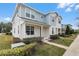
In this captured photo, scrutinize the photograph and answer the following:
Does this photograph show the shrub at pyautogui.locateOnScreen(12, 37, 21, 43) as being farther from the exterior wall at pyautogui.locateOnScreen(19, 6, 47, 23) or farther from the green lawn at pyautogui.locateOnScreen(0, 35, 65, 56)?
the exterior wall at pyautogui.locateOnScreen(19, 6, 47, 23)

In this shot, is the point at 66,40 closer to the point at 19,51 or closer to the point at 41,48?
the point at 41,48

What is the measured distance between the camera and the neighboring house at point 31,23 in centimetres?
324

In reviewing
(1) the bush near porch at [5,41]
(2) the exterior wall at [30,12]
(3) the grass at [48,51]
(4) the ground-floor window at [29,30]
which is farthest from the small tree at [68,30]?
(1) the bush near porch at [5,41]

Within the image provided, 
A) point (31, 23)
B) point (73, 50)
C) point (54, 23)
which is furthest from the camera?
point (54, 23)

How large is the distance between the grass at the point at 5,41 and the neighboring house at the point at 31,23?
13 cm

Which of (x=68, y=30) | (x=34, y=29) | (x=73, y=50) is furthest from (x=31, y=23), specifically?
(x=73, y=50)

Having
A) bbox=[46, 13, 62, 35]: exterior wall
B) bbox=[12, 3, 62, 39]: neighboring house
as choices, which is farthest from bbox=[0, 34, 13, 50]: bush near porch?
bbox=[46, 13, 62, 35]: exterior wall

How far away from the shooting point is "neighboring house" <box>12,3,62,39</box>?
127 inches

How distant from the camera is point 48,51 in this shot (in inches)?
126

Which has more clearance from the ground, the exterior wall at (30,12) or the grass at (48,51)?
the exterior wall at (30,12)

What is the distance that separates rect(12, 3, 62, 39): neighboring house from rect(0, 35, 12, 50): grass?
127 mm

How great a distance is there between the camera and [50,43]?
3268 millimetres

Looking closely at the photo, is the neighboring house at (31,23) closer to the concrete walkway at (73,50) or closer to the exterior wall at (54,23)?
the exterior wall at (54,23)

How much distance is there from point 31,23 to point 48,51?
0.64m
